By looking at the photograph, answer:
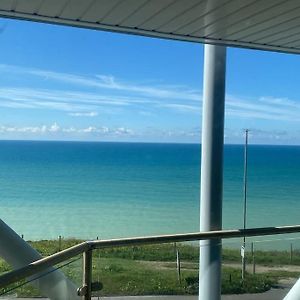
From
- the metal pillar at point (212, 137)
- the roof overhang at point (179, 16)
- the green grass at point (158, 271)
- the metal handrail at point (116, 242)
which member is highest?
the roof overhang at point (179, 16)

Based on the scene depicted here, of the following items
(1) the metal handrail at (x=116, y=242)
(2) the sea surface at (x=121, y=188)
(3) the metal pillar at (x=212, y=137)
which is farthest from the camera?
(2) the sea surface at (x=121, y=188)

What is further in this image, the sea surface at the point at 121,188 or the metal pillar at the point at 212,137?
the sea surface at the point at 121,188

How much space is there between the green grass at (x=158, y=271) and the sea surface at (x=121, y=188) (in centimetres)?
1888

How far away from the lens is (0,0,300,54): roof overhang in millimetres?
2686

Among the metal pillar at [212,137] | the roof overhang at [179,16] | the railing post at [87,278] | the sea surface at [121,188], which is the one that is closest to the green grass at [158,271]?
the railing post at [87,278]

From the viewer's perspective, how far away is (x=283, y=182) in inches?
1886

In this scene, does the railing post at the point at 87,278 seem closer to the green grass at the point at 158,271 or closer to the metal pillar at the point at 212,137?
the green grass at the point at 158,271

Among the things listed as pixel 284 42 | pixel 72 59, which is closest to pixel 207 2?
pixel 284 42

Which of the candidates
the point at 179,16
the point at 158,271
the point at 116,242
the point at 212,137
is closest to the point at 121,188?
the point at 212,137

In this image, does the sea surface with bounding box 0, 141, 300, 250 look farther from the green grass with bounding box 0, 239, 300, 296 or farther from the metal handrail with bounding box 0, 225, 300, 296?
the metal handrail with bounding box 0, 225, 300, 296

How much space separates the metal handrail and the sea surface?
19.0 m

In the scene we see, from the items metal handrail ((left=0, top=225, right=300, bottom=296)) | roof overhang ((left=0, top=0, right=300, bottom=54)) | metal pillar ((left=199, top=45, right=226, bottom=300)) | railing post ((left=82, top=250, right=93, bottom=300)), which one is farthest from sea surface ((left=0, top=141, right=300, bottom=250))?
railing post ((left=82, top=250, right=93, bottom=300))

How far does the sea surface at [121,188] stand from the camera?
28078mm

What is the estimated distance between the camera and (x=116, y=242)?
2.65 metres
